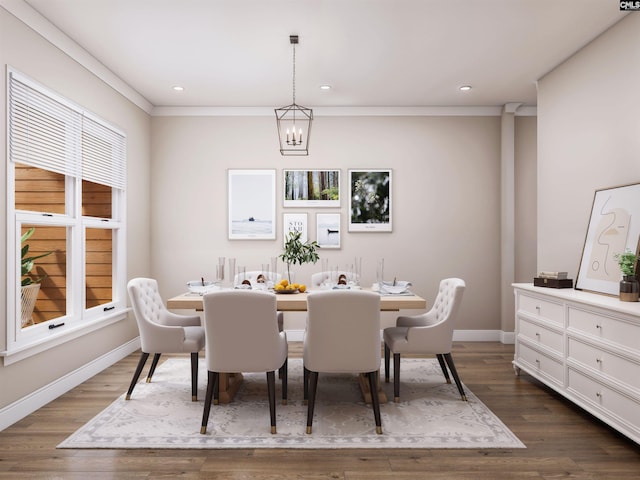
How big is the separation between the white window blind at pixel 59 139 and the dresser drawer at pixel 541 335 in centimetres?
392

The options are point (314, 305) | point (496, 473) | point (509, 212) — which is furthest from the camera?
point (509, 212)

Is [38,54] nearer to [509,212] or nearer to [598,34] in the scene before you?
[598,34]

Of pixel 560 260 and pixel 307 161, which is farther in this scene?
pixel 307 161

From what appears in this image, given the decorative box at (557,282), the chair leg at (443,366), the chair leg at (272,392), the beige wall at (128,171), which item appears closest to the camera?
the chair leg at (272,392)

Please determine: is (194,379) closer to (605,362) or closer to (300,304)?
(300,304)

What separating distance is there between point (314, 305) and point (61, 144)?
2.41 meters

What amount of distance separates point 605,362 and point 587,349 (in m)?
0.19

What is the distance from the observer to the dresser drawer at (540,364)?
3221mm

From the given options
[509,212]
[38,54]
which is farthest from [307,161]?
[38,54]

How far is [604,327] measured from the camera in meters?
2.70

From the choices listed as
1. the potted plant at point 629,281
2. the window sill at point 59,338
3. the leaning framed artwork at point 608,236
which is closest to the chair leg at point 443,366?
the leaning framed artwork at point 608,236

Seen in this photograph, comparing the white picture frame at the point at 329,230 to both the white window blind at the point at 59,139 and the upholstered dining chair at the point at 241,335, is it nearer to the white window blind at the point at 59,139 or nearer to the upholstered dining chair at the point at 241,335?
the white window blind at the point at 59,139

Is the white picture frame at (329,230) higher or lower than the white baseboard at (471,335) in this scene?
higher

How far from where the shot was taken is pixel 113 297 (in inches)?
177
